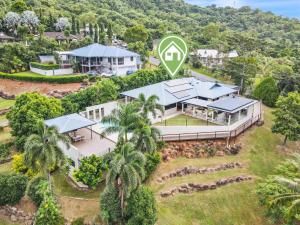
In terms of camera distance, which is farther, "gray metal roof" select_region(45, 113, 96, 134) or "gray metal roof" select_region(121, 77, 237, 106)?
"gray metal roof" select_region(121, 77, 237, 106)

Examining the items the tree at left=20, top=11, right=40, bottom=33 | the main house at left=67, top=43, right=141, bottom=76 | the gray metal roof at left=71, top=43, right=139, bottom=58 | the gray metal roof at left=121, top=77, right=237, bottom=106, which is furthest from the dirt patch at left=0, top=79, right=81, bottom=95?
the tree at left=20, top=11, right=40, bottom=33

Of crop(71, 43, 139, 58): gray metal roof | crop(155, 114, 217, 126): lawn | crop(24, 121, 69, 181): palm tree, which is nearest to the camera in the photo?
crop(24, 121, 69, 181): palm tree

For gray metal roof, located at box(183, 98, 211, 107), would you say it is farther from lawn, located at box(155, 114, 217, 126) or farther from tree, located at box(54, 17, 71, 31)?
tree, located at box(54, 17, 71, 31)

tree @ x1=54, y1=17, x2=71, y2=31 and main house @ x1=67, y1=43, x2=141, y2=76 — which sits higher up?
tree @ x1=54, y1=17, x2=71, y2=31

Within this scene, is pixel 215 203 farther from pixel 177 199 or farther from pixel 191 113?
pixel 191 113

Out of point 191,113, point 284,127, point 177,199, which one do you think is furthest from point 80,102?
point 284,127

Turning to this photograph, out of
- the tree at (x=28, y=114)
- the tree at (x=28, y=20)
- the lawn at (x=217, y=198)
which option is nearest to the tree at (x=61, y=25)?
the tree at (x=28, y=20)

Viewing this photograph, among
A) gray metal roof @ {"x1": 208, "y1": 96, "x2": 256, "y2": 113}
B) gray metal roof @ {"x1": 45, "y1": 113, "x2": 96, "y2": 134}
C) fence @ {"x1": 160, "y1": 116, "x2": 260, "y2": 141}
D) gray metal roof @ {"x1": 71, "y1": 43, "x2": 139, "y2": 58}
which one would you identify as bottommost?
fence @ {"x1": 160, "y1": 116, "x2": 260, "y2": 141}

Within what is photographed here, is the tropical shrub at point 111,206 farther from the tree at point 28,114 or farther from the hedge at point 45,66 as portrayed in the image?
the hedge at point 45,66
